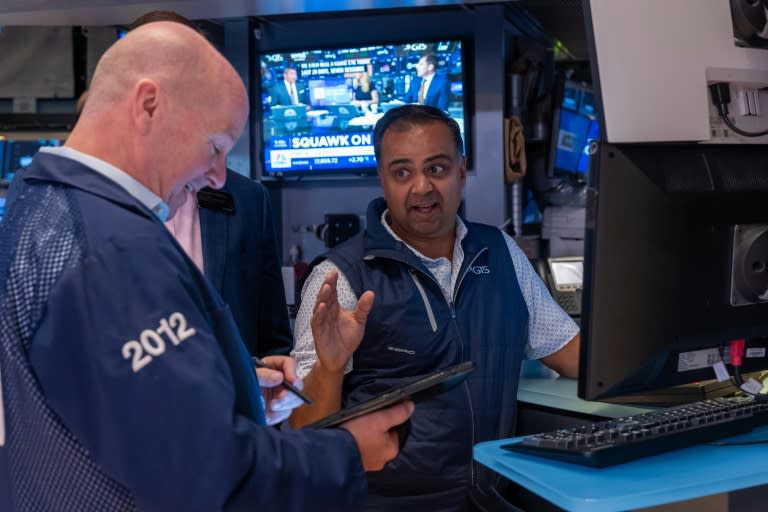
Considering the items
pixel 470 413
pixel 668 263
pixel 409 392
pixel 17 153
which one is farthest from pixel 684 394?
pixel 17 153

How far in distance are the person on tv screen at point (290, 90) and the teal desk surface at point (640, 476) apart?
3376 millimetres

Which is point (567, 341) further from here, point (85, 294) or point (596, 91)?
point (85, 294)

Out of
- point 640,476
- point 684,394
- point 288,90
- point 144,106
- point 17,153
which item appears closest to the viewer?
point 144,106

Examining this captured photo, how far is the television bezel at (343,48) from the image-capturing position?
448 cm

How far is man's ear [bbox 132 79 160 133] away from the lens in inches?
46.3

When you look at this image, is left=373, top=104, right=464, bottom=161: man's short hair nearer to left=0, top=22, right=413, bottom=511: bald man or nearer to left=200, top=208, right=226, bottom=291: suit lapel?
left=200, top=208, right=226, bottom=291: suit lapel

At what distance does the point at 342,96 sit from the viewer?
4598 mm

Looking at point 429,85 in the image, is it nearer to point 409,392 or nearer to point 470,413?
point 470,413

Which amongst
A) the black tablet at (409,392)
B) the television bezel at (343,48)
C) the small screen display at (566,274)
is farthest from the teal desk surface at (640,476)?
the television bezel at (343,48)

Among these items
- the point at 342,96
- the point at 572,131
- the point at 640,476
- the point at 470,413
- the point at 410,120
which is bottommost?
the point at 470,413

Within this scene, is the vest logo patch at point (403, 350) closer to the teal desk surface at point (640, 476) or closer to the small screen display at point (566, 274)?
the teal desk surface at point (640, 476)

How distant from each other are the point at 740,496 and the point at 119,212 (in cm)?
138

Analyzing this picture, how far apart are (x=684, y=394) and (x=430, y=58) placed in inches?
107

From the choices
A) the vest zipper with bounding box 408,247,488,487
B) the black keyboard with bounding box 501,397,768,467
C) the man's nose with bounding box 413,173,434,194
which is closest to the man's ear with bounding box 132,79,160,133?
the black keyboard with bounding box 501,397,768,467
